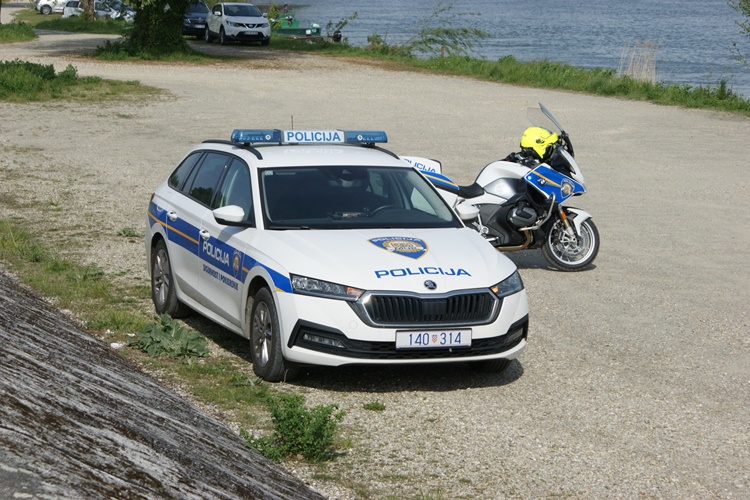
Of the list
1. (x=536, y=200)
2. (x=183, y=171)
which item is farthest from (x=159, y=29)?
(x=183, y=171)

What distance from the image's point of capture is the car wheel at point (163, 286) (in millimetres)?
9117

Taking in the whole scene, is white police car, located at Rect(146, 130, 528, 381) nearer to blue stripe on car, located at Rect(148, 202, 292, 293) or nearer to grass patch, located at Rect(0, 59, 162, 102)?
blue stripe on car, located at Rect(148, 202, 292, 293)

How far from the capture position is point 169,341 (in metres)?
8.12

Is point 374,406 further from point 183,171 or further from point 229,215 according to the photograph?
point 183,171

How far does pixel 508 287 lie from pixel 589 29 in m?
65.9

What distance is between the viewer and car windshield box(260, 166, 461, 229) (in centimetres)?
802

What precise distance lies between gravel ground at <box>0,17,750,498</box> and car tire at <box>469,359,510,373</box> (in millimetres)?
77

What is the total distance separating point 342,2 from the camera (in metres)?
117

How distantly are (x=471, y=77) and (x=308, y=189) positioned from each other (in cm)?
2619

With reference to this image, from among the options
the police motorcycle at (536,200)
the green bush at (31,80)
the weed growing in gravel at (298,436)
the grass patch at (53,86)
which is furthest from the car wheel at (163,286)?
the green bush at (31,80)

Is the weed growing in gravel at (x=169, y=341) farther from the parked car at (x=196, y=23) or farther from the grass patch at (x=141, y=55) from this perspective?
the parked car at (x=196, y=23)

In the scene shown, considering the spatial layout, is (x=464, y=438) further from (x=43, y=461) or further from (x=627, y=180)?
(x=627, y=180)

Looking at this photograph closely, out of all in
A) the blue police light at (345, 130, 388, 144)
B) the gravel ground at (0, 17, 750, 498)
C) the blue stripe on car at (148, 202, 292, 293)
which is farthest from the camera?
the blue police light at (345, 130, 388, 144)

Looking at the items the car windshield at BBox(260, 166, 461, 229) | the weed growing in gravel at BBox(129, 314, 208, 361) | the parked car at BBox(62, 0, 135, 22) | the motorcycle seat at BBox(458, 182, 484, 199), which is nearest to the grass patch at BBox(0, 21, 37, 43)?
the parked car at BBox(62, 0, 135, 22)
